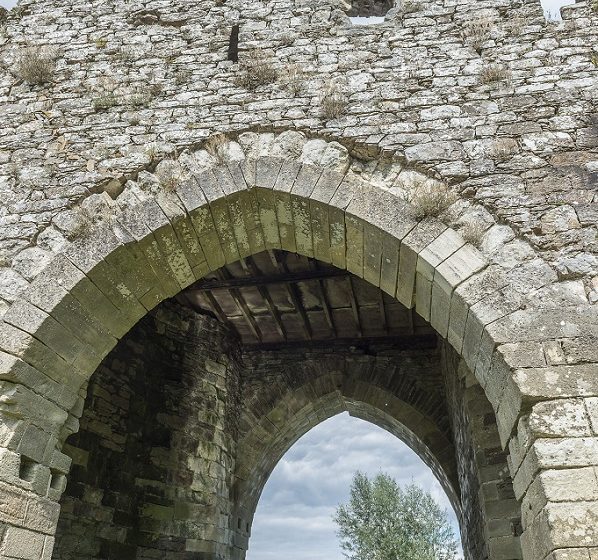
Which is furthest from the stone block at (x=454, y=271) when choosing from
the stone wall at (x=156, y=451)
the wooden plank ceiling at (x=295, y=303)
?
the stone wall at (x=156, y=451)

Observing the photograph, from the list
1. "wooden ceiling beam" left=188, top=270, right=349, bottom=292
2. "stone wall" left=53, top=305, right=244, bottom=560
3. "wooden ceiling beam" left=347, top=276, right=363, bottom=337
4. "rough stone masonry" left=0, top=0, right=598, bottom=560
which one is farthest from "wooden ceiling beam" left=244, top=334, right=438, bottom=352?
"rough stone masonry" left=0, top=0, right=598, bottom=560

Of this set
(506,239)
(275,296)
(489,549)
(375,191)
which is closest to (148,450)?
(275,296)

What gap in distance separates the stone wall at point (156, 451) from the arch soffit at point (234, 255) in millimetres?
2227

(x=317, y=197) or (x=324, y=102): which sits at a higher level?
(x=324, y=102)

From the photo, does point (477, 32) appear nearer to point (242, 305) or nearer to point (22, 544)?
point (242, 305)

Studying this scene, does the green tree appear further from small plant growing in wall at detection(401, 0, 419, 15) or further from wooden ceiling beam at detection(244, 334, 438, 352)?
small plant growing in wall at detection(401, 0, 419, 15)

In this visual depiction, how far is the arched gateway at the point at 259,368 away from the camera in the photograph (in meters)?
3.12

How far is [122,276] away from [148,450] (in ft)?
10.4

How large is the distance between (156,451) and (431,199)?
4.48 metres

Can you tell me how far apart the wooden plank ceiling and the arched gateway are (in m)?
0.03

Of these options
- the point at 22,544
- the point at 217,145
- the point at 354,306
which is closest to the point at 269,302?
the point at 354,306

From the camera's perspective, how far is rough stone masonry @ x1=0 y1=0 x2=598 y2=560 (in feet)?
10.5

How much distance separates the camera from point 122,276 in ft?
13.1

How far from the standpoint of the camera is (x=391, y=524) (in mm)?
15695
